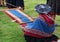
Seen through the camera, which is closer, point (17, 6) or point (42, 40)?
point (42, 40)

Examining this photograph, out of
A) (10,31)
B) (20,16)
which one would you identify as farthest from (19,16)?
(10,31)

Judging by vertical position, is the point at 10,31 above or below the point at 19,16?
below

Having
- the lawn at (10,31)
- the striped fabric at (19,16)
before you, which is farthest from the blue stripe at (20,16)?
the lawn at (10,31)

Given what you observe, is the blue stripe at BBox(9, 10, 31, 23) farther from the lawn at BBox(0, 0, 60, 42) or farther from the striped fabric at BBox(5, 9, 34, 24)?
the lawn at BBox(0, 0, 60, 42)

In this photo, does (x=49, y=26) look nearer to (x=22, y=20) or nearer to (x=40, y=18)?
(x=40, y=18)

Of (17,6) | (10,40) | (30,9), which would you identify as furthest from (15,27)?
(30,9)

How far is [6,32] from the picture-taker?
5090 millimetres

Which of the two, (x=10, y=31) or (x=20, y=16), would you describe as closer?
(x=10, y=31)

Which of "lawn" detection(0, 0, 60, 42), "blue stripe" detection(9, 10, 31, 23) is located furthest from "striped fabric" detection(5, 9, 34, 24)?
"lawn" detection(0, 0, 60, 42)

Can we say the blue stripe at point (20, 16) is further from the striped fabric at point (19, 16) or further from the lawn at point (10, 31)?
the lawn at point (10, 31)

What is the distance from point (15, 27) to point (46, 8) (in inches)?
A: 61.8

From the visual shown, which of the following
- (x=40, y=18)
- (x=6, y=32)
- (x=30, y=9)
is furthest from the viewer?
(x=30, y=9)

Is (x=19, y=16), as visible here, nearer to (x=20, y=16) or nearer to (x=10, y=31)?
(x=20, y=16)

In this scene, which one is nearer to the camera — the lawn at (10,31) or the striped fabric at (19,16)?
the lawn at (10,31)
